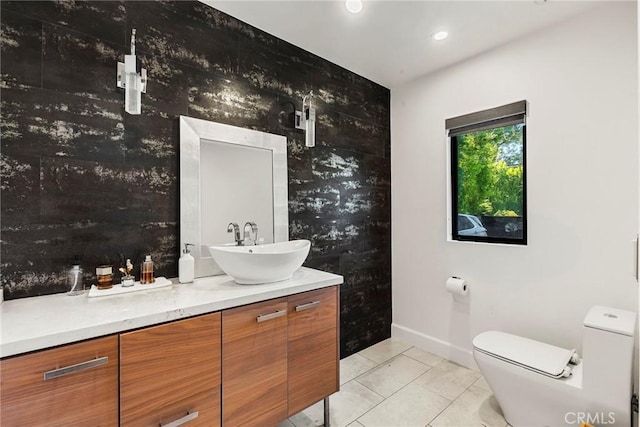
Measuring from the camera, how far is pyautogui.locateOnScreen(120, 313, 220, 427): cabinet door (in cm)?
110

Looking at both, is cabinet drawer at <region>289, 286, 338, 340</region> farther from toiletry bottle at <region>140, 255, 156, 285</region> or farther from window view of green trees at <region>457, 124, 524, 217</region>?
window view of green trees at <region>457, 124, 524, 217</region>

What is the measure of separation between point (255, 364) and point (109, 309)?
69 centimetres

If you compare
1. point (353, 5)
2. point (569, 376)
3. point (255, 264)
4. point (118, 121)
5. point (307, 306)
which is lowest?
point (569, 376)

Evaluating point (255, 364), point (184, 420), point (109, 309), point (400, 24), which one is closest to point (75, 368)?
point (109, 309)

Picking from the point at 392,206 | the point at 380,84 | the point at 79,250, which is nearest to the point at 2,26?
the point at 79,250

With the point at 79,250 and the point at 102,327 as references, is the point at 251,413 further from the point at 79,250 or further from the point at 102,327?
the point at 79,250

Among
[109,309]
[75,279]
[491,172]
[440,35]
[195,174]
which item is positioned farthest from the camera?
[491,172]

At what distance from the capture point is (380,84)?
3.02m

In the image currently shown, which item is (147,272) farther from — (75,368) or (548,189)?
(548,189)

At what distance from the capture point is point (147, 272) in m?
1.55

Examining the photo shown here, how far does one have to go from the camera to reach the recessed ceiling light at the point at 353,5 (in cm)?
181

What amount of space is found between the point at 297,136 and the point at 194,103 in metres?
0.79

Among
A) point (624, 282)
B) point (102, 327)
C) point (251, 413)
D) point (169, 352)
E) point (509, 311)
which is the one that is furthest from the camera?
point (509, 311)

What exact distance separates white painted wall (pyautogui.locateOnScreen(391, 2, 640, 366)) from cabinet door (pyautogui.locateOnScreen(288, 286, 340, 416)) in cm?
136
